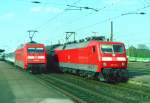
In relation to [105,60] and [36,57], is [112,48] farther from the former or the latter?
[36,57]

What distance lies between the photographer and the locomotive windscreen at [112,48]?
2830cm

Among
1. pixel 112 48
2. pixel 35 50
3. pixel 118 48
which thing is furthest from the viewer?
pixel 35 50

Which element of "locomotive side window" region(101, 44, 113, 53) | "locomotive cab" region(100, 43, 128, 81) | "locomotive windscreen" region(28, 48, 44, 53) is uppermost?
"locomotive windscreen" region(28, 48, 44, 53)

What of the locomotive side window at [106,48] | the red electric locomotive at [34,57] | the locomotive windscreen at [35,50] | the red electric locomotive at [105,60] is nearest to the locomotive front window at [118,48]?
the red electric locomotive at [105,60]

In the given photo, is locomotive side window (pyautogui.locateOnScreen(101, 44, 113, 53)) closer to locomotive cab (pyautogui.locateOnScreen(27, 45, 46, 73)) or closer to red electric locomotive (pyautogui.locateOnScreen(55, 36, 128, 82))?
red electric locomotive (pyautogui.locateOnScreen(55, 36, 128, 82))

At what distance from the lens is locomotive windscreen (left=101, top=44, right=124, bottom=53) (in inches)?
1114

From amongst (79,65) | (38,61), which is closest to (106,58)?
(79,65)

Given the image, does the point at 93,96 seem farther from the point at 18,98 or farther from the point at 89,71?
the point at 89,71

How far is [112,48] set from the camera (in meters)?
28.6

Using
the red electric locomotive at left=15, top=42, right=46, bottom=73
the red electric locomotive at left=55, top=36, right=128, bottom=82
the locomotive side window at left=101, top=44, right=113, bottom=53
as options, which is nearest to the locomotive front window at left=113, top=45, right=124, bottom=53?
the red electric locomotive at left=55, top=36, right=128, bottom=82

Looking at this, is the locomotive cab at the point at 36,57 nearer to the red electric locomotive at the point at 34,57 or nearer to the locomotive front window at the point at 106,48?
the red electric locomotive at the point at 34,57

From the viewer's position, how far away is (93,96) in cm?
1922

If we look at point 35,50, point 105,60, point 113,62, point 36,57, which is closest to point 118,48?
point 113,62

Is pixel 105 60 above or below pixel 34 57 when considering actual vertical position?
below
